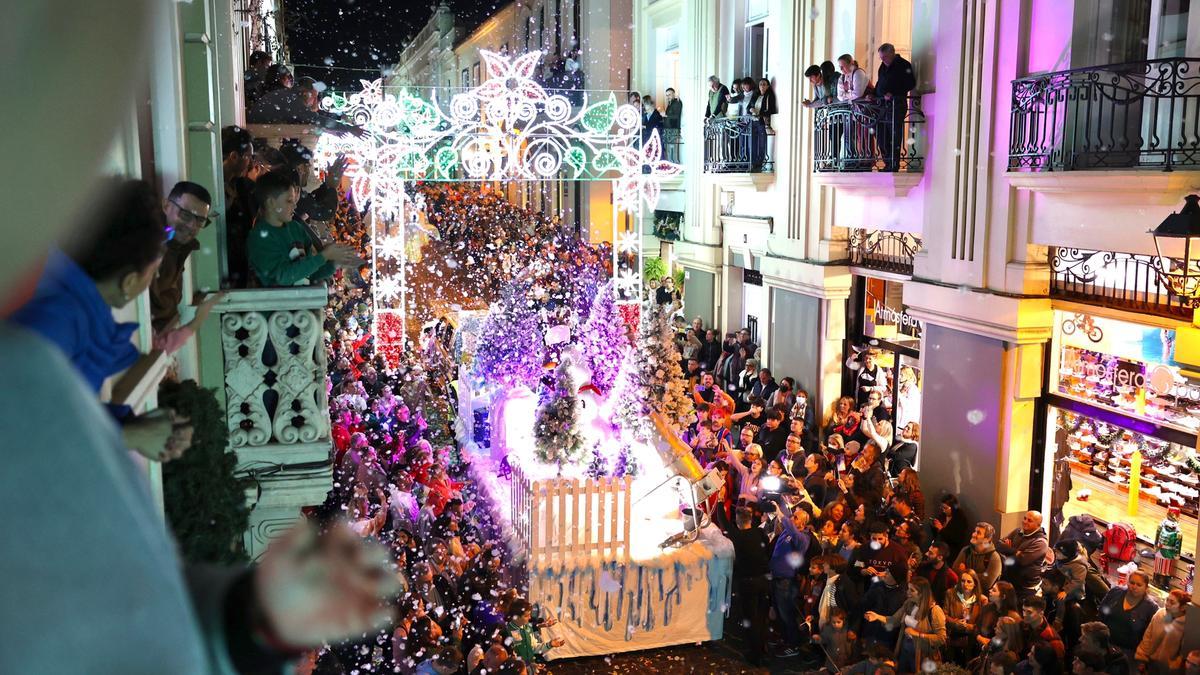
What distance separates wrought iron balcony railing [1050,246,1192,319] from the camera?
9.54 m

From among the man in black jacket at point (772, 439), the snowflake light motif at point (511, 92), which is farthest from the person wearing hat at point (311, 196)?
the man in black jacket at point (772, 439)

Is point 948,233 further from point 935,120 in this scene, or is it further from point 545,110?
point 545,110

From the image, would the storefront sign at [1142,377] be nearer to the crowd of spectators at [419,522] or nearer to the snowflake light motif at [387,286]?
the crowd of spectators at [419,522]

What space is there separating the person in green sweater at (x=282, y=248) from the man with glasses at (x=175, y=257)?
105cm

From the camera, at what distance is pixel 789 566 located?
→ 9656mm

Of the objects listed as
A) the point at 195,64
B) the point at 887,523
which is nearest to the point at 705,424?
the point at 887,523

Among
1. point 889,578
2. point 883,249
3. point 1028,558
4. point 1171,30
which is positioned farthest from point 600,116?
point 1028,558

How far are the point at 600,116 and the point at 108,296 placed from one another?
45.4 feet

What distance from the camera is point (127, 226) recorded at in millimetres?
1453

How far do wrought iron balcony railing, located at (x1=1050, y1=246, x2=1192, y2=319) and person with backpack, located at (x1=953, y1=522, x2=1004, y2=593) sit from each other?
266 cm

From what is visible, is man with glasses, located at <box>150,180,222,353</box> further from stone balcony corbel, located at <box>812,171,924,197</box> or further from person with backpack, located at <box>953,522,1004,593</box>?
stone balcony corbel, located at <box>812,171,924,197</box>

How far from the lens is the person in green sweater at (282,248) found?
17.6 feet

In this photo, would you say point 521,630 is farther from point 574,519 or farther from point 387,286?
point 387,286

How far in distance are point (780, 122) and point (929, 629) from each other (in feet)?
32.9
